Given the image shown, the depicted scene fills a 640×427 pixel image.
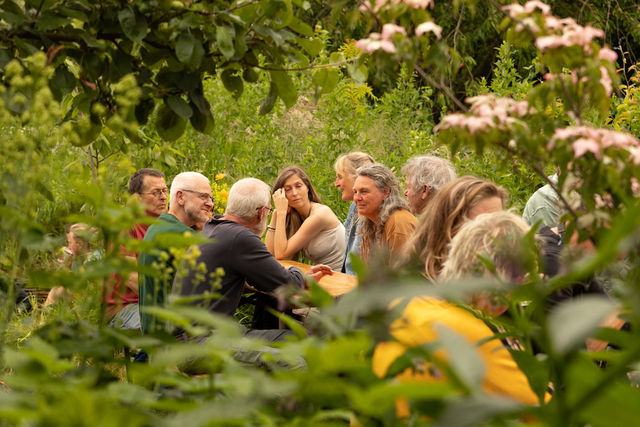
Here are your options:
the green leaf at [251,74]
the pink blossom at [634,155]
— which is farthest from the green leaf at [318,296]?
the green leaf at [251,74]

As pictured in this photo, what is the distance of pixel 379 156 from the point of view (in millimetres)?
6816

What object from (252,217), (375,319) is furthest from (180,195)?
(375,319)

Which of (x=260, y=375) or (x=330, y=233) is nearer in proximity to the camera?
(x=260, y=375)

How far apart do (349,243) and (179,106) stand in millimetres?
3311

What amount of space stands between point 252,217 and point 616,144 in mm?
2862

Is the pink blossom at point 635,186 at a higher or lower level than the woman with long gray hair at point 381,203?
higher

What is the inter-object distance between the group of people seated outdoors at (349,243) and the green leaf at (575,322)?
0.09 meters

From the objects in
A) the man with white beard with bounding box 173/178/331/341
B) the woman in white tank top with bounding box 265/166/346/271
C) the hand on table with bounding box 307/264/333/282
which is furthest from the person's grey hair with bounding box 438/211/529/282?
the woman in white tank top with bounding box 265/166/346/271

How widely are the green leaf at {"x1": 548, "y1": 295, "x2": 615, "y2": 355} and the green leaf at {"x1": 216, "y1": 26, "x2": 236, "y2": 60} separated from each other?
147 cm

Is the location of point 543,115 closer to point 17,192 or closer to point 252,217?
point 17,192

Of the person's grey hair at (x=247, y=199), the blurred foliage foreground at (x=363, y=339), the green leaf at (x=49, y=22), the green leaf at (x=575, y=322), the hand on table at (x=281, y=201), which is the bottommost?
the hand on table at (x=281, y=201)

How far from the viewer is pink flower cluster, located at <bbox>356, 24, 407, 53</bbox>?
168 centimetres

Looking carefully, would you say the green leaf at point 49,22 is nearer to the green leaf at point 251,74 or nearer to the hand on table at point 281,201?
the green leaf at point 251,74

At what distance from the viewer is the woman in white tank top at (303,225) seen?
17.6 feet
